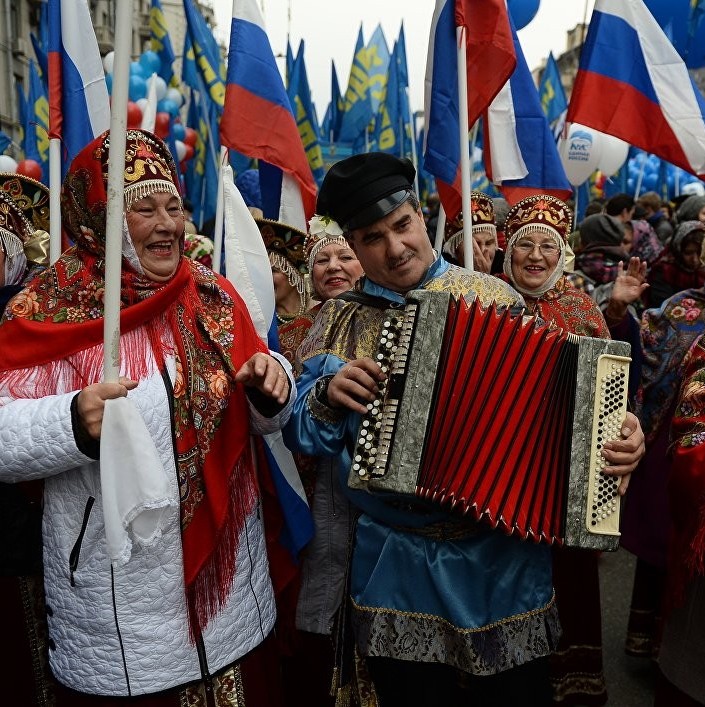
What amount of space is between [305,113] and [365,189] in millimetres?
6340

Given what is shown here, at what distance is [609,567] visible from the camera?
5.06m

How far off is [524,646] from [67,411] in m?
1.48

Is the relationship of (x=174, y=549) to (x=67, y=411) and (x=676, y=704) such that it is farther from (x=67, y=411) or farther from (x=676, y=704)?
(x=676, y=704)

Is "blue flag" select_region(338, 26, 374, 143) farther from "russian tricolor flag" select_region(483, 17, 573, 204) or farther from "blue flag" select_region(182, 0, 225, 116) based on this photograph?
"russian tricolor flag" select_region(483, 17, 573, 204)

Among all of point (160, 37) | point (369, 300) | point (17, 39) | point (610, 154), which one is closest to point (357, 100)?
point (610, 154)

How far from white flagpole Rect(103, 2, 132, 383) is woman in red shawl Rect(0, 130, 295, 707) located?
0.97 feet

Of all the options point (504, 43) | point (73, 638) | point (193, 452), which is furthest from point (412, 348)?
point (504, 43)

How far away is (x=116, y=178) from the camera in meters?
1.72

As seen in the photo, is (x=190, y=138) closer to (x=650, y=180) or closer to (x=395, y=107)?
(x=395, y=107)

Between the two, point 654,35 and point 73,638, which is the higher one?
point 654,35

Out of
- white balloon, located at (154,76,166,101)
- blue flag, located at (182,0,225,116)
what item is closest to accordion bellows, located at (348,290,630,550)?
A: blue flag, located at (182,0,225,116)

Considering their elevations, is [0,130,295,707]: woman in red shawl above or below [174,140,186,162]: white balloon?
below

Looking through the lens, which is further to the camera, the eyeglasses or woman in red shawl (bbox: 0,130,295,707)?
the eyeglasses

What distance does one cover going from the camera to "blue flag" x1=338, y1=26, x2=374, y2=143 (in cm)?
1246
